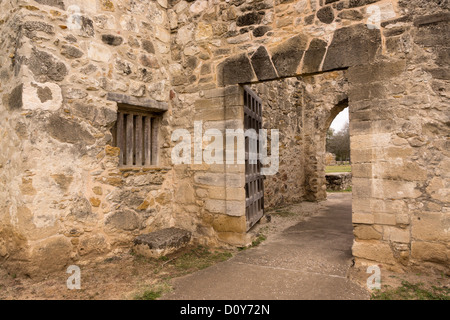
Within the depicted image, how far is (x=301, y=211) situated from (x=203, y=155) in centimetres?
351

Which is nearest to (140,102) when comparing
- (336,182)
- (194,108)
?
(194,108)

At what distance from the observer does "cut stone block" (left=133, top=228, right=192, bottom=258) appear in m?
3.43

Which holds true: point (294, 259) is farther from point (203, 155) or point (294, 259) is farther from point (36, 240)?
point (36, 240)

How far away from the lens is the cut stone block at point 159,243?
3.43m

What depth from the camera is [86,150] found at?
3234 mm

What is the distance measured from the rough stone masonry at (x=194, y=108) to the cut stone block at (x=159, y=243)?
16cm

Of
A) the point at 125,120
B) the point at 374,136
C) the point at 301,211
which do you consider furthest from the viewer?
the point at 301,211

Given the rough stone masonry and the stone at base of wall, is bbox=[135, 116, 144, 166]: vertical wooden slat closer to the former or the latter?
the rough stone masonry

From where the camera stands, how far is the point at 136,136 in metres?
3.93

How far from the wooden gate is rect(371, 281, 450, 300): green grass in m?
1.93

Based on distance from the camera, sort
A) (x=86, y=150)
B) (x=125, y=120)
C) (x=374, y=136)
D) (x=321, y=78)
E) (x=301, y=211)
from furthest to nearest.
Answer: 1. (x=321, y=78)
2. (x=301, y=211)
3. (x=125, y=120)
4. (x=86, y=150)
5. (x=374, y=136)

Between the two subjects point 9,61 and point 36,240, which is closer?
point 36,240

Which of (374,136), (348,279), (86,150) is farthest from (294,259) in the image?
(86,150)

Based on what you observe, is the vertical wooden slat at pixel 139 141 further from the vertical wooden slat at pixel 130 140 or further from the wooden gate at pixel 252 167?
the wooden gate at pixel 252 167
